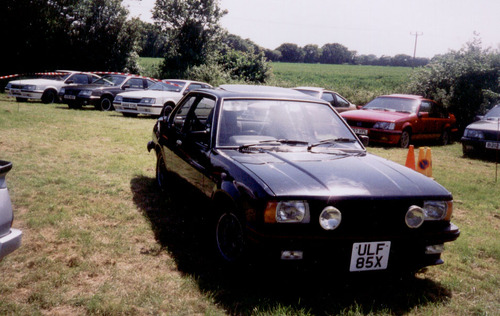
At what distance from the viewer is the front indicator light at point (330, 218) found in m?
2.84

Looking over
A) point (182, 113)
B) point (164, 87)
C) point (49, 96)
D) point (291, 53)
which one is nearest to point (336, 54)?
point (291, 53)

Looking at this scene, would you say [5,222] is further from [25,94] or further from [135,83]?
[25,94]

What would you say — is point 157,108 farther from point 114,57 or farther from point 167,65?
point 167,65

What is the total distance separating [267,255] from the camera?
2832 mm

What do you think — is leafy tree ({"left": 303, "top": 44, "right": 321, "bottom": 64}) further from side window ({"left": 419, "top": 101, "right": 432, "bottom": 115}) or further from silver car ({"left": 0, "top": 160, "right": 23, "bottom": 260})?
silver car ({"left": 0, "top": 160, "right": 23, "bottom": 260})

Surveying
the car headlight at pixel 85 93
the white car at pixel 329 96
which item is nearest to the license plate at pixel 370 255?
the white car at pixel 329 96

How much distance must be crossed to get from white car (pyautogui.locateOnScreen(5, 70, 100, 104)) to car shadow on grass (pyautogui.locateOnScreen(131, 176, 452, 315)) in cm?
1468

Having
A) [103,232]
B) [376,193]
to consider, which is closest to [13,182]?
[103,232]

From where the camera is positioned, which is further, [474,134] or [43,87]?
[43,87]

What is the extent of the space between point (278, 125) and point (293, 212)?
1396 millimetres

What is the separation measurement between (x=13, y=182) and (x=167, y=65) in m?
28.3

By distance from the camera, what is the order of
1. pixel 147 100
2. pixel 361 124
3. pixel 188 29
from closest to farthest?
pixel 361 124
pixel 147 100
pixel 188 29

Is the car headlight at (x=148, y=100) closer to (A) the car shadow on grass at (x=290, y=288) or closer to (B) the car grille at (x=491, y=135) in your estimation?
(B) the car grille at (x=491, y=135)

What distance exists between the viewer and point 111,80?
659 inches
